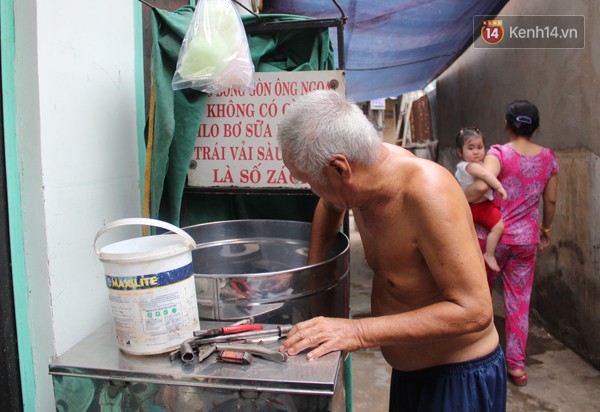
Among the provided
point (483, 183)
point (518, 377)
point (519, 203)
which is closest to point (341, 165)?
point (483, 183)

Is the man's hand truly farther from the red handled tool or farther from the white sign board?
the white sign board

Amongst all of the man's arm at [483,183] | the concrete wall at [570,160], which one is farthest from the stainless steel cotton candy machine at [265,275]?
the concrete wall at [570,160]

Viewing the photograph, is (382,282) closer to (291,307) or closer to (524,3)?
(291,307)

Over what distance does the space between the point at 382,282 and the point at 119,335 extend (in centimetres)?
84

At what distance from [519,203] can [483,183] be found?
0.30 metres

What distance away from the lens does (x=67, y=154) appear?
1539 mm

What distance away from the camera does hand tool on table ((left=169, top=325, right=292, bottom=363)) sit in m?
1.10

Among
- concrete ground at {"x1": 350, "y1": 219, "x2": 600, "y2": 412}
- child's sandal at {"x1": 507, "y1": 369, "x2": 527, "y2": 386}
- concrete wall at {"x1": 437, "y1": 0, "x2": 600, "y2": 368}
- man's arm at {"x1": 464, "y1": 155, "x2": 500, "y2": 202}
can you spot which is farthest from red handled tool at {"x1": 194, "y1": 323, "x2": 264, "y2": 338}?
concrete wall at {"x1": 437, "y1": 0, "x2": 600, "y2": 368}

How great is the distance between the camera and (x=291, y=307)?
1388mm

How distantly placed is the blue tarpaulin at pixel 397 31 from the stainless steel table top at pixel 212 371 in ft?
11.0

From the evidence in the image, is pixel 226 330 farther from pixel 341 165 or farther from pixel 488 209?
pixel 488 209

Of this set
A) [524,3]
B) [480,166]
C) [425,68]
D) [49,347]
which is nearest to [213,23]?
[49,347]

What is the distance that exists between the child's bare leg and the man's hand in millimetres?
2409

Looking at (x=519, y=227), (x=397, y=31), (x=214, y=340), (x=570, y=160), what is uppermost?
(x=397, y=31)
